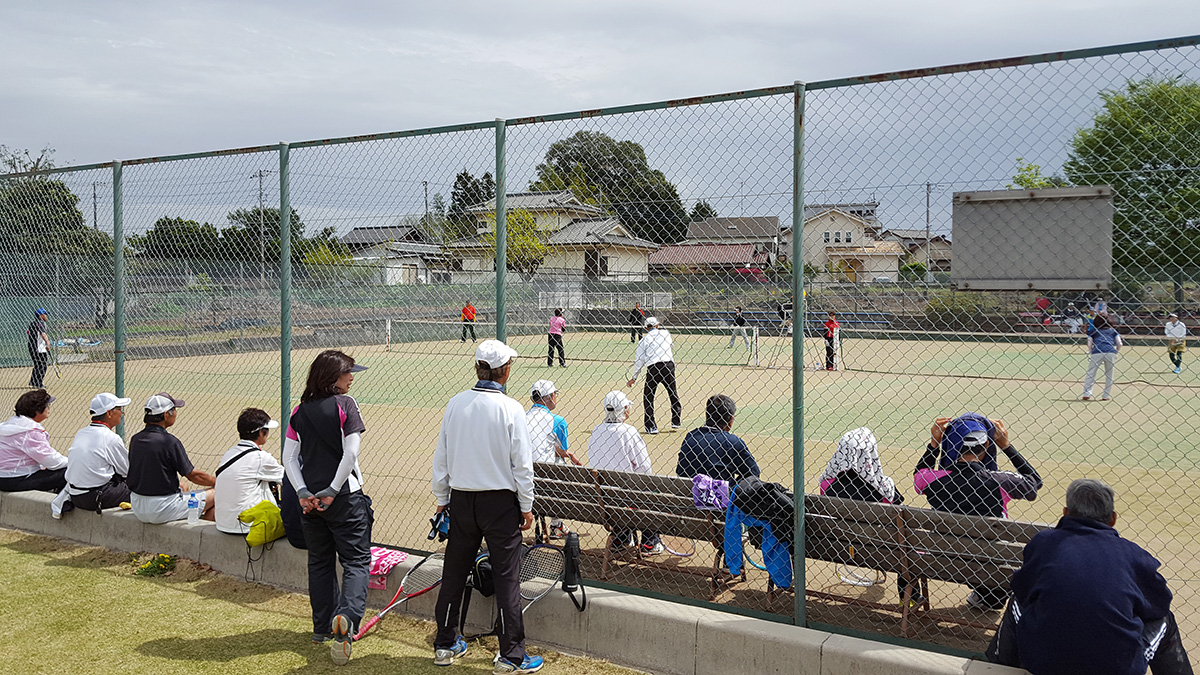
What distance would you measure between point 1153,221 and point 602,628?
3.39 metres

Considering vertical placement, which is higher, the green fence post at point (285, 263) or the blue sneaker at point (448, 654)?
the green fence post at point (285, 263)

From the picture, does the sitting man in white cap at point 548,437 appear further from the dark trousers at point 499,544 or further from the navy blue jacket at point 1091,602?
the navy blue jacket at point 1091,602

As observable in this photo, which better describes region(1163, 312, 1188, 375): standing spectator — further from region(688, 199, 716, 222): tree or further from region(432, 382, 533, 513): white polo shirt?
region(432, 382, 533, 513): white polo shirt

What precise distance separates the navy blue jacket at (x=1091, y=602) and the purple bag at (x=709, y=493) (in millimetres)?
2145

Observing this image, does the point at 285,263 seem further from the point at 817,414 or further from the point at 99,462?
the point at 817,414

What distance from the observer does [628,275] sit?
556cm

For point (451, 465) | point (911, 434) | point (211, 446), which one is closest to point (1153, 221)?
point (451, 465)

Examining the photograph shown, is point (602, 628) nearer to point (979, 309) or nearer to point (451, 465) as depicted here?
point (451, 465)

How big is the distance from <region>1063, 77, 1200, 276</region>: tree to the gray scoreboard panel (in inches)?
3.8

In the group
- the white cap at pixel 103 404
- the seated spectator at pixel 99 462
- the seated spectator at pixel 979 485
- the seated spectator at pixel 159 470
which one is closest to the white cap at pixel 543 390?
the seated spectator at pixel 159 470

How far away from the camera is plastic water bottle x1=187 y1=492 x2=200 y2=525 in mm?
6711

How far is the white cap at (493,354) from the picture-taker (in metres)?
4.73

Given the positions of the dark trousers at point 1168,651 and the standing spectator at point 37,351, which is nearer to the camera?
the dark trousers at point 1168,651

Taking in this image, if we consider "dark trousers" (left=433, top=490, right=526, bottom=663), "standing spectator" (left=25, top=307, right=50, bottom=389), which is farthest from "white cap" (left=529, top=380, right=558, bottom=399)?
"standing spectator" (left=25, top=307, right=50, bottom=389)
